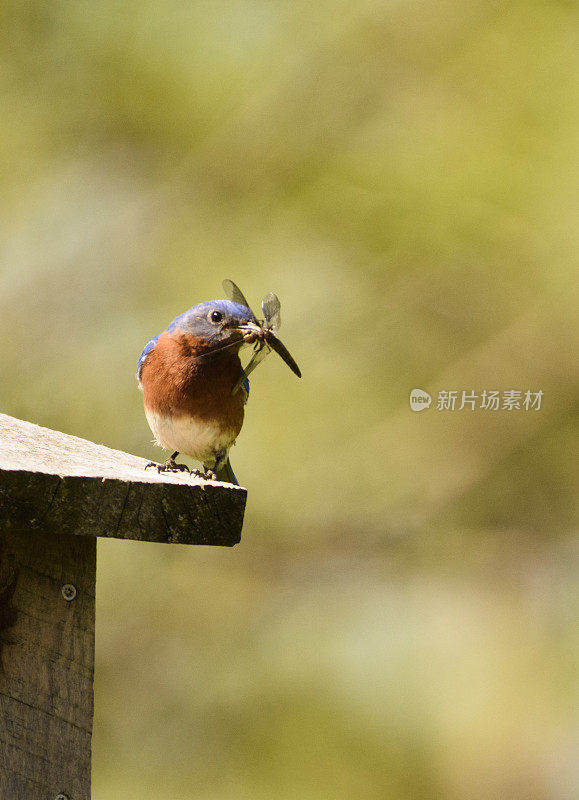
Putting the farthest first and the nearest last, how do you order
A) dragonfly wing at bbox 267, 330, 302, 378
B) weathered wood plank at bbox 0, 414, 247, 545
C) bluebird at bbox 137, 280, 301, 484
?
bluebird at bbox 137, 280, 301, 484 < dragonfly wing at bbox 267, 330, 302, 378 < weathered wood plank at bbox 0, 414, 247, 545

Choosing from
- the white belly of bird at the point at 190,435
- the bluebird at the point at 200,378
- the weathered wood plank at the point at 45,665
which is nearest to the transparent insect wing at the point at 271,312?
the bluebird at the point at 200,378

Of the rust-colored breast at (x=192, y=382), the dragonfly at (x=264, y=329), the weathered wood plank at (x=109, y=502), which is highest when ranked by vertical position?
the dragonfly at (x=264, y=329)

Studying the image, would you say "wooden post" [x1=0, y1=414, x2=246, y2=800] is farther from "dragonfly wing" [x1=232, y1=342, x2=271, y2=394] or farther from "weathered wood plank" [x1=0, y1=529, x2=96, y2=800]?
"dragonfly wing" [x1=232, y1=342, x2=271, y2=394]

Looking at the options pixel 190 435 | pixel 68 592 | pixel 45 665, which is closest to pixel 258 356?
pixel 190 435

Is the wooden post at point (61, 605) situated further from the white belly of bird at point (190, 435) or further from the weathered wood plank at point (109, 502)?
the white belly of bird at point (190, 435)

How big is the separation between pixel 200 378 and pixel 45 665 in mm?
1501

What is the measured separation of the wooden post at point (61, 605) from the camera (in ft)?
7.04

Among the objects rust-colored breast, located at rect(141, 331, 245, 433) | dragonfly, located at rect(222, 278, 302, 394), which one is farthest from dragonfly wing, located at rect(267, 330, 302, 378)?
rust-colored breast, located at rect(141, 331, 245, 433)

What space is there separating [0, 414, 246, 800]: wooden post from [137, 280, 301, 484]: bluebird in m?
1.20

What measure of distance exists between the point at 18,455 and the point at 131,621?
4.47 meters

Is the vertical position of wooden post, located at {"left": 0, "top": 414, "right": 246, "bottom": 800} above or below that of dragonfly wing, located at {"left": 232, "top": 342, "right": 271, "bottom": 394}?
below

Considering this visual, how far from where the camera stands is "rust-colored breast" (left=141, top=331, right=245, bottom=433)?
3.64 meters

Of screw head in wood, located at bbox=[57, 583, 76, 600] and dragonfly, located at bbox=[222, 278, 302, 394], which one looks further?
dragonfly, located at bbox=[222, 278, 302, 394]

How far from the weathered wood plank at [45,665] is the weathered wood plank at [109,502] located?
0.24 metres
